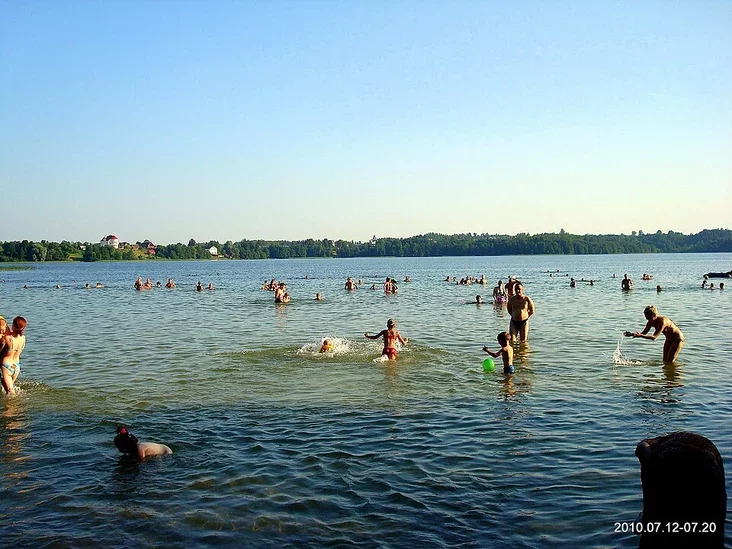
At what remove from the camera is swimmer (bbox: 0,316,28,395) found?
13.7m

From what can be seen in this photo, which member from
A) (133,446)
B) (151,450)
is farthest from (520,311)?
(133,446)

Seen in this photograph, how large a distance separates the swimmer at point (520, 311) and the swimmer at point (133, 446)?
13503 millimetres

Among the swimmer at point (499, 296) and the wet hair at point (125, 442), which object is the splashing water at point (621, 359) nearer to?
the wet hair at point (125, 442)

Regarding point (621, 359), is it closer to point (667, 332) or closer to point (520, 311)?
point (667, 332)

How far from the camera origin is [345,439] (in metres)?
10.2

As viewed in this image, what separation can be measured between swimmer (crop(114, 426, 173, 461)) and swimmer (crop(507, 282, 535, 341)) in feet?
44.3

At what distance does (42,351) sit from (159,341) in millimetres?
3849

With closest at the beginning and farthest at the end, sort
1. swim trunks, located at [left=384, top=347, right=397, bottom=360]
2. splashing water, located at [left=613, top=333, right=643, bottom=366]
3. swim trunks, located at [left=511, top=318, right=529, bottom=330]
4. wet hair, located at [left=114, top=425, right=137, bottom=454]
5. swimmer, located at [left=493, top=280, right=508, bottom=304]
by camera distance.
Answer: wet hair, located at [left=114, top=425, right=137, bottom=454] → splashing water, located at [left=613, top=333, right=643, bottom=366] → swim trunks, located at [left=384, top=347, right=397, bottom=360] → swim trunks, located at [left=511, top=318, right=529, bottom=330] → swimmer, located at [left=493, top=280, right=508, bottom=304]

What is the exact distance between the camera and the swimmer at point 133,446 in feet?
30.3

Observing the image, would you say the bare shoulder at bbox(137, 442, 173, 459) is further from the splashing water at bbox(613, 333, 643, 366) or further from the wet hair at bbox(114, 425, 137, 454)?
the splashing water at bbox(613, 333, 643, 366)

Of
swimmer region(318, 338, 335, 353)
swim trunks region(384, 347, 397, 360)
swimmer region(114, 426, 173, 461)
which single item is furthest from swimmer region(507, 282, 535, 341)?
swimmer region(114, 426, 173, 461)

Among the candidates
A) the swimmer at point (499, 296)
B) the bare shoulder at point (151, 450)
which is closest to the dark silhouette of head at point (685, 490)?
the bare shoulder at point (151, 450)

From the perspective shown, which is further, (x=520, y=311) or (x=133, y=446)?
(x=520, y=311)

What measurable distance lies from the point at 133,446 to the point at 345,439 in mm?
3222
